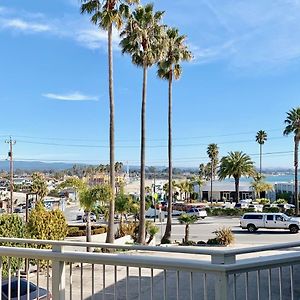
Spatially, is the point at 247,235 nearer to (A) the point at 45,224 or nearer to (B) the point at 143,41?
(B) the point at 143,41

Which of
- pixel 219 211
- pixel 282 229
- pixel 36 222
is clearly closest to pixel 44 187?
pixel 219 211

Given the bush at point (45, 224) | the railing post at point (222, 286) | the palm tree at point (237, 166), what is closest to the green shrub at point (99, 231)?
the bush at point (45, 224)

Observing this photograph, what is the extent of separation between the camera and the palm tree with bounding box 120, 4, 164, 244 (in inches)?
1016

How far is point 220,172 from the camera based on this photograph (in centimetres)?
6500

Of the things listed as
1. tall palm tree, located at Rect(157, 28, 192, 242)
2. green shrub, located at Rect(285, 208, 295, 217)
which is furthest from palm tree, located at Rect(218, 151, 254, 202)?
tall palm tree, located at Rect(157, 28, 192, 242)

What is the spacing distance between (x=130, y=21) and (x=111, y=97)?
5745mm

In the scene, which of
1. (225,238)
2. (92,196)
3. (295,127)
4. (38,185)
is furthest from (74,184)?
(38,185)

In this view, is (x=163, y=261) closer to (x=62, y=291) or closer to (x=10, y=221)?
(x=62, y=291)

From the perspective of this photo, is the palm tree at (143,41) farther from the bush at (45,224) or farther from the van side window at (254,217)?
the van side window at (254,217)

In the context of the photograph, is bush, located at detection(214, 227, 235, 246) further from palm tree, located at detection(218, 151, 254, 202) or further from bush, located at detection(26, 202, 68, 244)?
palm tree, located at detection(218, 151, 254, 202)

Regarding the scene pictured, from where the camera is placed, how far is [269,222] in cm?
3469

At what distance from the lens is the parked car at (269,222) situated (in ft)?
110

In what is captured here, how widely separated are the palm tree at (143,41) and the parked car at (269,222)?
1350cm

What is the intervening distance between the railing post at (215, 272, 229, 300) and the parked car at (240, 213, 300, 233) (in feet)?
109
